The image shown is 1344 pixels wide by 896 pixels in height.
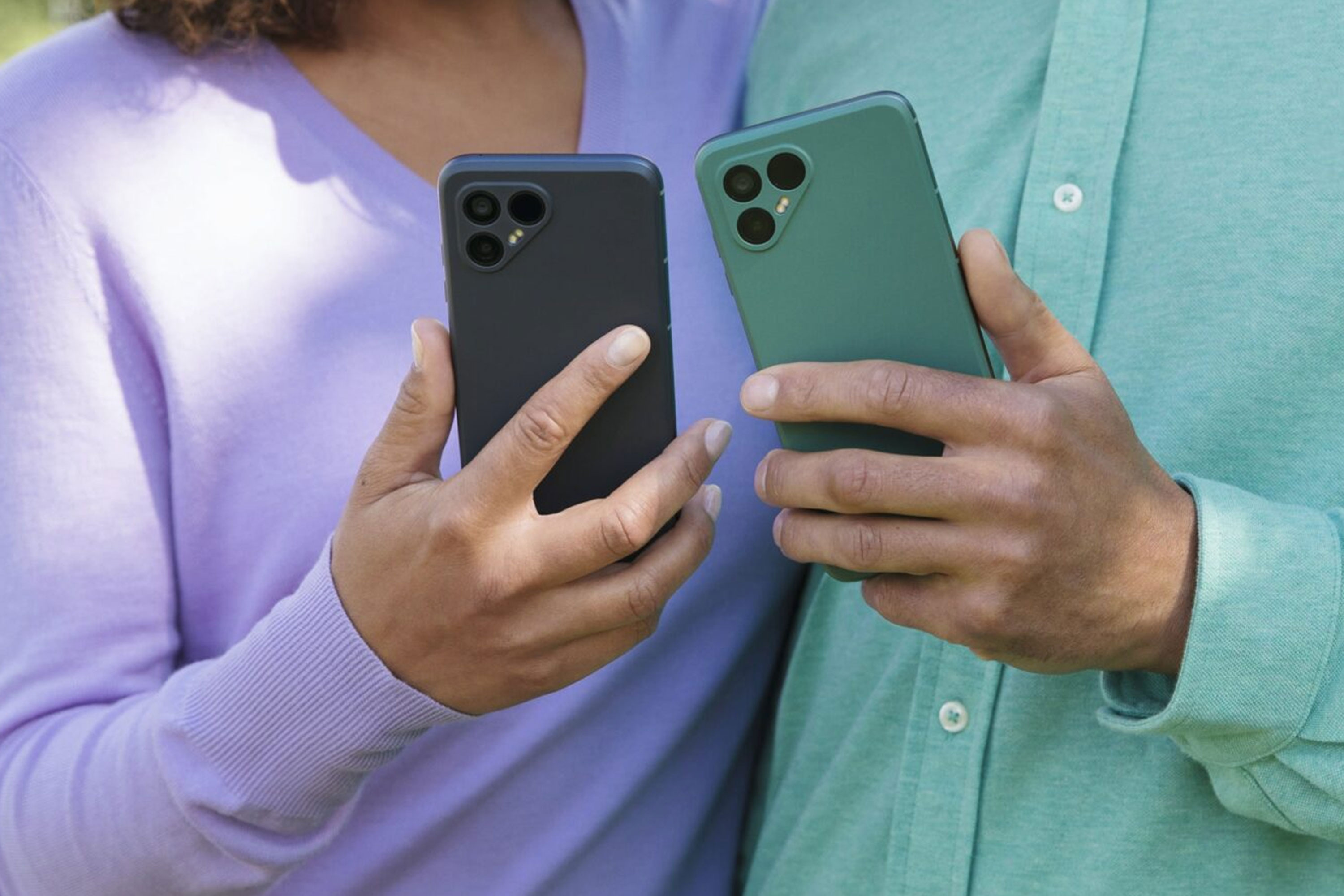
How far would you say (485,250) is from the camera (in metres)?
0.99

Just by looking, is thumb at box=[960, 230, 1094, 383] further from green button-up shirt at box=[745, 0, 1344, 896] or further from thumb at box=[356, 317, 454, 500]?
thumb at box=[356, 317, 454, 500]

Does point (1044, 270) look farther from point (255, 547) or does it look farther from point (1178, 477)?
point (255, 547)

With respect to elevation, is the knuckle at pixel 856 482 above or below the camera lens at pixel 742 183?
below

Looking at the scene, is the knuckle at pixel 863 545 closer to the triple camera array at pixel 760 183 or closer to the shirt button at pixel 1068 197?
the triple camera array at pixel 760 183

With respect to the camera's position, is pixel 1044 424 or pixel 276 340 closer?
pixel 1044 424

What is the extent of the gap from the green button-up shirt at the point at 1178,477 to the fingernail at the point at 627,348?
141 mm

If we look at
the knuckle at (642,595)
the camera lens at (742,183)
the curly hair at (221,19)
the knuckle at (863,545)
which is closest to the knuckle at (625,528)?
the knuckle at (642,595)

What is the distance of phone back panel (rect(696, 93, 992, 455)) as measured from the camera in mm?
926

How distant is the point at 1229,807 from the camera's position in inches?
38.6

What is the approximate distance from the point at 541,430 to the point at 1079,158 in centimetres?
55

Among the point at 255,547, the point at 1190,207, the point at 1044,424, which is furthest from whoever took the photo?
the point at 255,547

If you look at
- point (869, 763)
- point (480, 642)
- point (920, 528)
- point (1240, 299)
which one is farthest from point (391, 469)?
point (1240, 299)

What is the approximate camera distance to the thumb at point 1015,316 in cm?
88

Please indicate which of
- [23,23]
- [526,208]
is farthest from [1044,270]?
[23,23]
